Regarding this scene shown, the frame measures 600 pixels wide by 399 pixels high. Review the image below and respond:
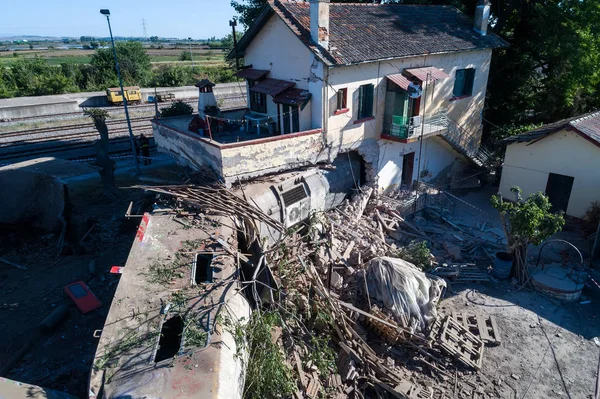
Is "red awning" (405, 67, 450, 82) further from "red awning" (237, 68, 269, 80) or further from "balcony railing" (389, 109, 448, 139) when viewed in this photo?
"red awning" (237, 68, 269, 80)

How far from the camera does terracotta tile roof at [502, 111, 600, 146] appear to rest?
17.2 m

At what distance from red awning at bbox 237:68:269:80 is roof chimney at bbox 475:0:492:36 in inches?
525

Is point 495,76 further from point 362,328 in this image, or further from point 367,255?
point 362,328

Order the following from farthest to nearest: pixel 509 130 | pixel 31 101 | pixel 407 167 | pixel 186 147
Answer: pixel 31 101 < pixel 509 130 < pixel 407 167 < pixel 186 147

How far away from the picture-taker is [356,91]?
699 inches

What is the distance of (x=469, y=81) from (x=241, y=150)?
51.8ft

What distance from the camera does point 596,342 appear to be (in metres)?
12.1

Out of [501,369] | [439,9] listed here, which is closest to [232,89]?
[439,9]

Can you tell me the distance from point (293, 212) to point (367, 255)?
3395 mm

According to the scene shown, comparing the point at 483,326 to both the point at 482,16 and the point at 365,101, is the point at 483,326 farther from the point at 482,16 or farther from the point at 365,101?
the point at 482,16

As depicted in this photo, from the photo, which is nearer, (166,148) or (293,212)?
(293,212)

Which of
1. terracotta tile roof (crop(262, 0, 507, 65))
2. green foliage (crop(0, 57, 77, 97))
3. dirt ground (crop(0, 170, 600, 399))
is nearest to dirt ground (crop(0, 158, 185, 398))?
dirt ground (crop(0, 170, 600, 399))

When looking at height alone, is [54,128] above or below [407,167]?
above

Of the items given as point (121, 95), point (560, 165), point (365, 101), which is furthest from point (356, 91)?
point (121, 95)
